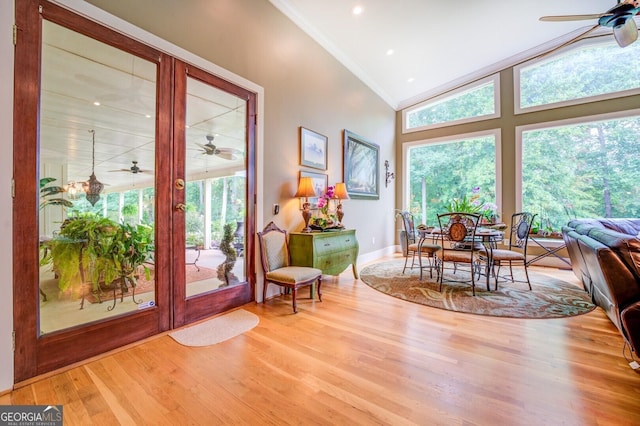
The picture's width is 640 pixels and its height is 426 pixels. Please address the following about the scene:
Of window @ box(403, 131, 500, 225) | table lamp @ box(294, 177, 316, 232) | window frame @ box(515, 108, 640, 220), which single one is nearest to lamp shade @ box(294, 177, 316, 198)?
table lamp @ box(294, 177, 316, 232)

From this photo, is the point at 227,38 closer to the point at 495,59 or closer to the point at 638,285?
the point at 638,285

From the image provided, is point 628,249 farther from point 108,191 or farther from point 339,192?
point 108,191

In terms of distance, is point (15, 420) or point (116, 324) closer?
point (15, 420)

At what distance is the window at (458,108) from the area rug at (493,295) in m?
3.39

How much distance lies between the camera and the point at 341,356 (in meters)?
1.85

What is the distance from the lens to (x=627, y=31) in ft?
9.41

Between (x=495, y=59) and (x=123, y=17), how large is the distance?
599 cm

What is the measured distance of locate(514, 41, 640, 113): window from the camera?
171 inches

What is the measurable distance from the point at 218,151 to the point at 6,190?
1.50 meters

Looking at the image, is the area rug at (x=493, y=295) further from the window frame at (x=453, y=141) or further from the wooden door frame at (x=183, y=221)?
the window frame at (x=453, y=141)

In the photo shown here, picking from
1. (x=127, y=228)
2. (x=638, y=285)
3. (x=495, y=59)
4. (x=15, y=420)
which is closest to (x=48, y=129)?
(x=127, y=228)

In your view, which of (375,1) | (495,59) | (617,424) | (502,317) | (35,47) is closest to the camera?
(617,424)

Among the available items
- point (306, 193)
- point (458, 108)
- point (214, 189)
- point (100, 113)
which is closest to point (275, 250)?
point (306, 193)

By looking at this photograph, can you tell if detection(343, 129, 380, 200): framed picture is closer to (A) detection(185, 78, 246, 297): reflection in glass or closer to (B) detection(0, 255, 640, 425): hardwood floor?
(A) detection(185, 78, 246, 297): reflection in glass
